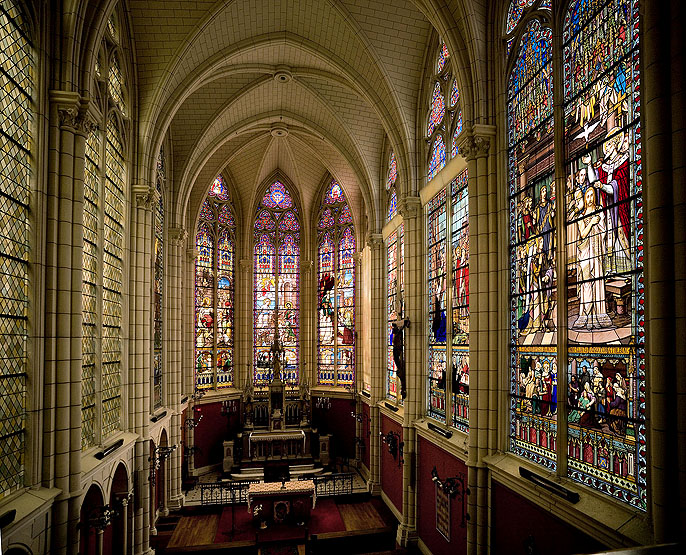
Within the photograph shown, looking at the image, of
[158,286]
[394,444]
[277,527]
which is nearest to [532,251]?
[394,444]

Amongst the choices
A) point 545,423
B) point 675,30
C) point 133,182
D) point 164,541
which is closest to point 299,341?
point 164,541

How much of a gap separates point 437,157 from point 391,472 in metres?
9.75

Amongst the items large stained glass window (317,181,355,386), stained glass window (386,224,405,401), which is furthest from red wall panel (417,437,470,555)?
large stained glass window (317,181,355,386)

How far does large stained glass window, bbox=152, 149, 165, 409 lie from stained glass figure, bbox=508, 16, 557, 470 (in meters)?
10.5

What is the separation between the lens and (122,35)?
1184 cm

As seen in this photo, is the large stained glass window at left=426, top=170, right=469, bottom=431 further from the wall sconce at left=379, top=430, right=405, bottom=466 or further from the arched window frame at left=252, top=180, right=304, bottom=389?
the arched window frame at left=252, top=180, right=304, bottom=389

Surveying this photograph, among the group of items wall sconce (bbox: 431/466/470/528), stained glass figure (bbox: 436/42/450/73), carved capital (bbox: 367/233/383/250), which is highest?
stained glass figure (bbox: 436/42/450/73)

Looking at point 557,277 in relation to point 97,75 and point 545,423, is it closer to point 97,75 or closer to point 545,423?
point 545,423

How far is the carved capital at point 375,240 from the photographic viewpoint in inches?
744

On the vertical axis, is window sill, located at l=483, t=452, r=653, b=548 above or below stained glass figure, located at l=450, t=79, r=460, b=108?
below

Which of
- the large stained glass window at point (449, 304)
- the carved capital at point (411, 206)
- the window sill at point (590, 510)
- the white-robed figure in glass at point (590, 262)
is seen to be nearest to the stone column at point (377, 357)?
the carved capital at point (411, 206)

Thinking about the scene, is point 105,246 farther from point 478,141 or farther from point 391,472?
point 391,472

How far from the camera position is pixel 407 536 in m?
13.5

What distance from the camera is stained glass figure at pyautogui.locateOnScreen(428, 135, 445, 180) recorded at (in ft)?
43.5
